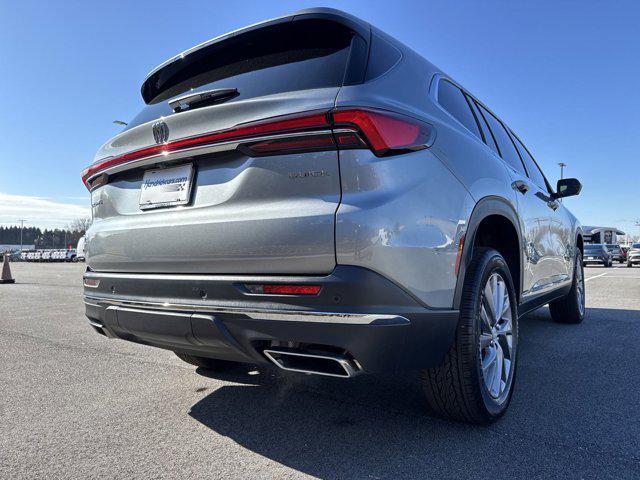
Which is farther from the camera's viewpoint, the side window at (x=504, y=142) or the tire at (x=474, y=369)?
the side window at (x=504, y=142)

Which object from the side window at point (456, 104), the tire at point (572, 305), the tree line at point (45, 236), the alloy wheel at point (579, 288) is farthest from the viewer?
the tree line at point (45, 236)

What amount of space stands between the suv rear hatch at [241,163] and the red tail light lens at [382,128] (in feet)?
0.29

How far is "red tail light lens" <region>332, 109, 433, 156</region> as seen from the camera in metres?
1.87

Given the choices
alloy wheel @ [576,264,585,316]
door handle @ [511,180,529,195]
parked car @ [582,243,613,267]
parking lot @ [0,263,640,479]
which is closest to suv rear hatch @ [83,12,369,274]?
parking lot @ [0,263,640,479]

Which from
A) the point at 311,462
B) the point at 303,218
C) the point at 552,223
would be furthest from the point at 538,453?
the point at 552,223

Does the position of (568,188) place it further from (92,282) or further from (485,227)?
(92,282)

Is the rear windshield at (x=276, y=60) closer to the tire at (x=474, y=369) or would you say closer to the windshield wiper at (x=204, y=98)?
the windshield wiper at (x=204, y=98)

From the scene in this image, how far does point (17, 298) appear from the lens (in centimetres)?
918

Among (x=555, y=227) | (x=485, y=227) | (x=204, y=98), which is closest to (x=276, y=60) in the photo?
(x=204, y=98)

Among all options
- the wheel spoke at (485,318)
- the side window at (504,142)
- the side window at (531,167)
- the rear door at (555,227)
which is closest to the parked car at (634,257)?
the rear door at (555,227)

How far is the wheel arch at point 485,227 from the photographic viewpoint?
224 cm

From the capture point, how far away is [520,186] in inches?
133

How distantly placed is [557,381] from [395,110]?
2.27m

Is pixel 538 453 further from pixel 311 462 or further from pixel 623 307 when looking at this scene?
pixel 623 307
